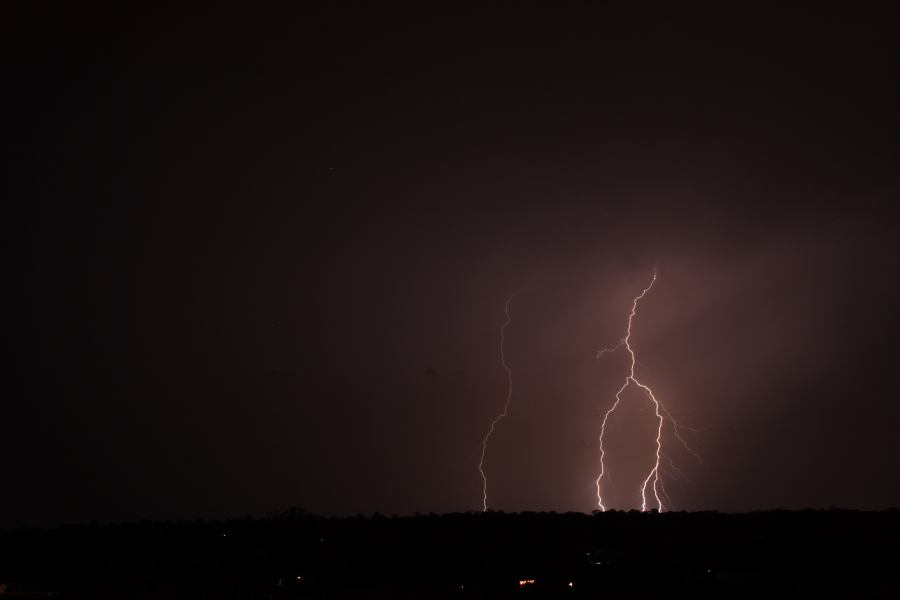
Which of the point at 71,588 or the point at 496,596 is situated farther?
the point at 71,588

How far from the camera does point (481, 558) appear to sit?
17.6 metres

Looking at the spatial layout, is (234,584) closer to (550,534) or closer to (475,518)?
(475,518)

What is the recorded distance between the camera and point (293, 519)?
18.5 metres

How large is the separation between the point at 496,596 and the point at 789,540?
19.1ft

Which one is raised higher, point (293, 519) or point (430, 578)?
point (293, 519)

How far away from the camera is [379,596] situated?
1708 centimetres

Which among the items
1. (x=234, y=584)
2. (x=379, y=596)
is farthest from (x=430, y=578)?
(x=234, y=584)

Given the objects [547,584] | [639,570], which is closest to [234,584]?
[547,584]

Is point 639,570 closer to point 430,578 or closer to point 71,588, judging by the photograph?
point 430,578

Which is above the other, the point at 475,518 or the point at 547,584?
the point at 475,518

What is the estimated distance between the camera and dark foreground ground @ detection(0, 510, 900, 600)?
16906 millimetres

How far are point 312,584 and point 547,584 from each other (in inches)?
178

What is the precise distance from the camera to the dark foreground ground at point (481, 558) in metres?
16.9

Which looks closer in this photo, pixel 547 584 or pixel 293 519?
pixel 547 584
